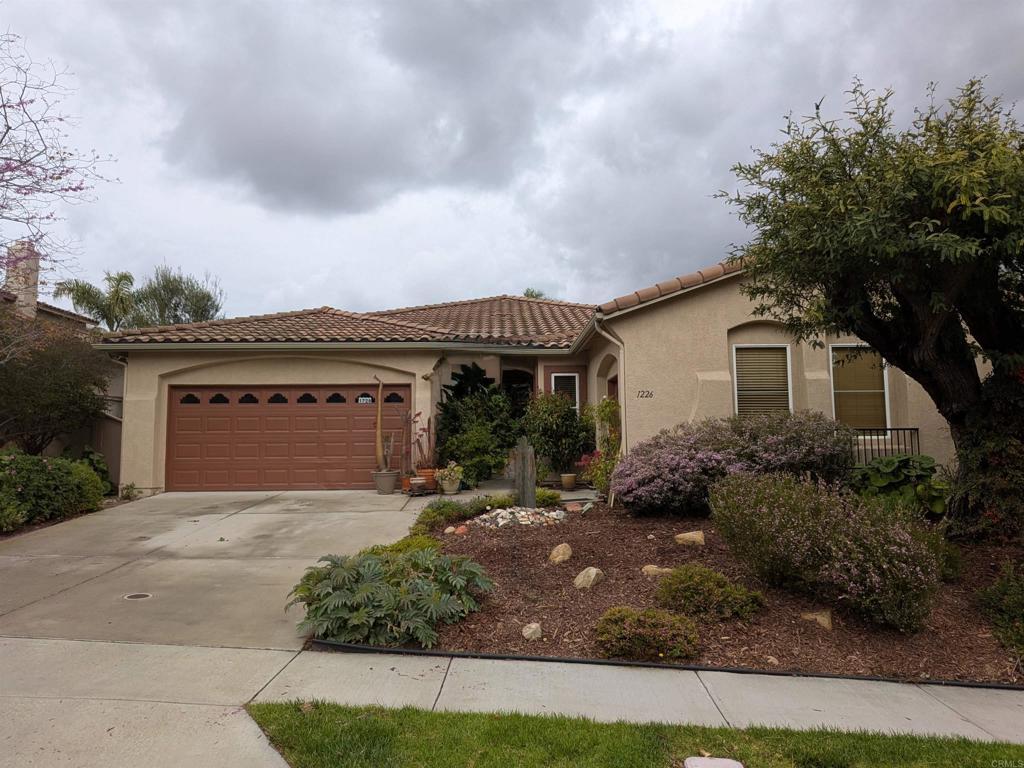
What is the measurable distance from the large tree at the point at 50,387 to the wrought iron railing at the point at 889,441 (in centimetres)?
1526

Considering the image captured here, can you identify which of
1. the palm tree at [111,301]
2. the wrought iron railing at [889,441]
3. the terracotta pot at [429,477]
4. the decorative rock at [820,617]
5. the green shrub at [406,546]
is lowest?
the decorative rock at [820,617]

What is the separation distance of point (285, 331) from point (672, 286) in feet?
28.2

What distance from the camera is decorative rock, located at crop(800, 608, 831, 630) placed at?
190 inches

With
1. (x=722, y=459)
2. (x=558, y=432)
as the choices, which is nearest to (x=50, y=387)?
(x=558, y=432)

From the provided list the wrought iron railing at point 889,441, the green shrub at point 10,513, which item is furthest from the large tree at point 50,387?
the wrought iron railing at point 889,441

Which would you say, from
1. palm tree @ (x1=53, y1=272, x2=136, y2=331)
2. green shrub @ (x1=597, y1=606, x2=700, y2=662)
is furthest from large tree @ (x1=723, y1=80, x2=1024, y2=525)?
palm tree @ (x1=53, y1=272, x2=136, y2=331)

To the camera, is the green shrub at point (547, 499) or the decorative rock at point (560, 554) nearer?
the decorative rock at point (560, 554)

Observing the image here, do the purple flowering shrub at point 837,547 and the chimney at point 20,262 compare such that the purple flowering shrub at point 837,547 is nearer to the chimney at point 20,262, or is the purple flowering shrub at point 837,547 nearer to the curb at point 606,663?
the curb at point 606,663

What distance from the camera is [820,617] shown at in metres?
4.88

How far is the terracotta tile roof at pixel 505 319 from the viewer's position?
14055 millimetres

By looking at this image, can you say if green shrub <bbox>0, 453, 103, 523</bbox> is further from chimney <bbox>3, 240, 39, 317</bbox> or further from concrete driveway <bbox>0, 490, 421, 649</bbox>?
chimney <bbox>3, 240, 39, 317</bbox>

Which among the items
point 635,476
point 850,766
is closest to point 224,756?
point 850,766

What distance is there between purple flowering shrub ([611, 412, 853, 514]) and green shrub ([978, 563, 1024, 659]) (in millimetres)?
3269

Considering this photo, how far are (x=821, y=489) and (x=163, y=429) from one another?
42.2 ft
